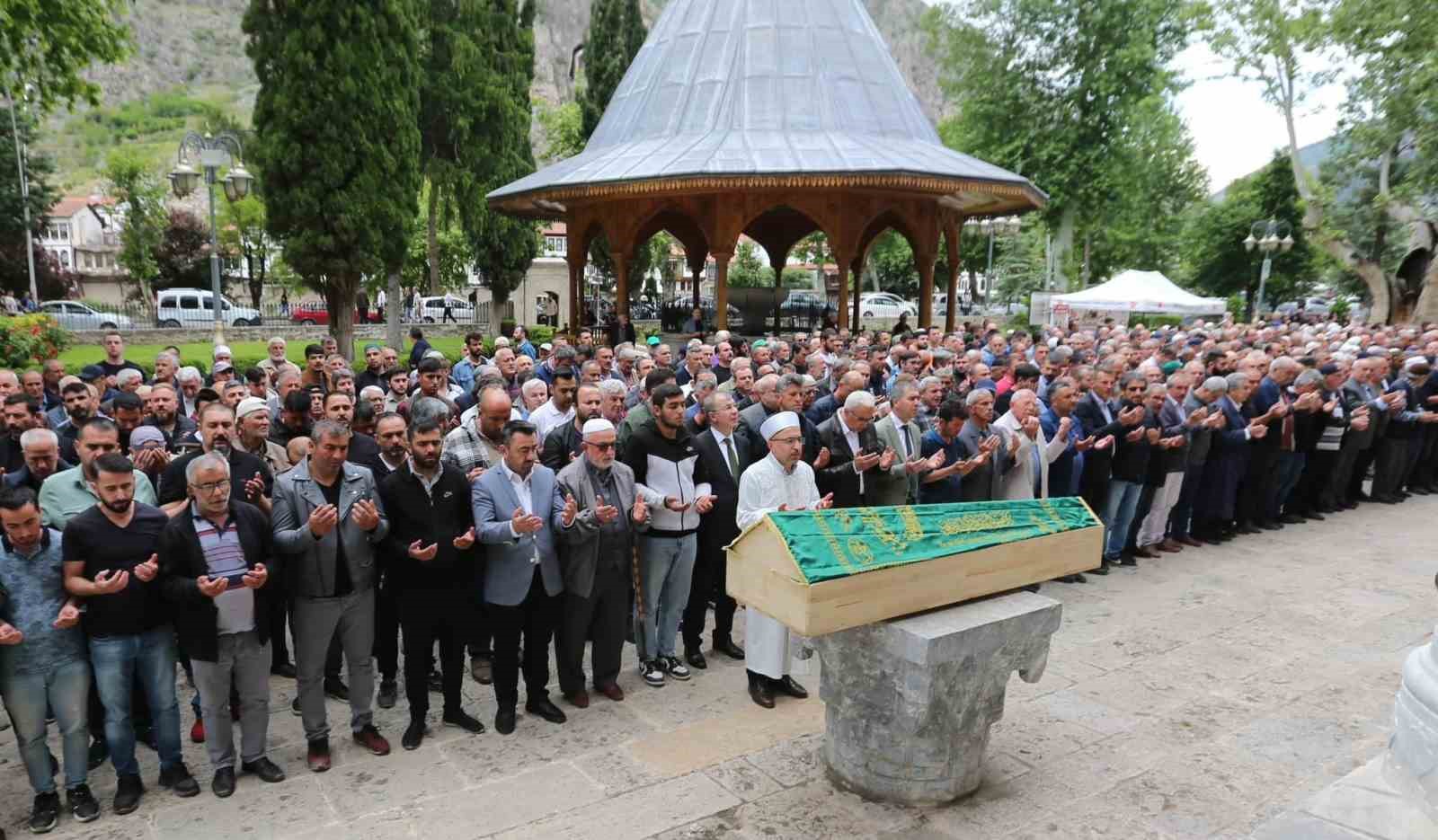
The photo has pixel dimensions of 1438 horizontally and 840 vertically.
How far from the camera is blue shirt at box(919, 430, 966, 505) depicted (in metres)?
6.66

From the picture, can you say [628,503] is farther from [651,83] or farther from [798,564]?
[651,83]

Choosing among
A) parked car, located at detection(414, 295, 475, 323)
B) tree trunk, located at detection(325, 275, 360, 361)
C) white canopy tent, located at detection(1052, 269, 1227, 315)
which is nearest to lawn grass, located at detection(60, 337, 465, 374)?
tree trunk, located at detection(325, 275, 360, 361)

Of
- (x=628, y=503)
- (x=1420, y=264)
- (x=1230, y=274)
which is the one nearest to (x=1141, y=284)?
(x=1420, y=264)

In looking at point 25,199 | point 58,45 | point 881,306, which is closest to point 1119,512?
point 58,45

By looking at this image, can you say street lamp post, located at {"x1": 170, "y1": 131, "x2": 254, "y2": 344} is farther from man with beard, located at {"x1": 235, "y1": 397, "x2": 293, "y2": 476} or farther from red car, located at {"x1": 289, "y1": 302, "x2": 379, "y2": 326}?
red car, located at {"x1": 289, "y1": 302, "x2": 379, "y2": 326}

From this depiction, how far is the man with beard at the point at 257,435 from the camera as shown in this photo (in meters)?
5.52

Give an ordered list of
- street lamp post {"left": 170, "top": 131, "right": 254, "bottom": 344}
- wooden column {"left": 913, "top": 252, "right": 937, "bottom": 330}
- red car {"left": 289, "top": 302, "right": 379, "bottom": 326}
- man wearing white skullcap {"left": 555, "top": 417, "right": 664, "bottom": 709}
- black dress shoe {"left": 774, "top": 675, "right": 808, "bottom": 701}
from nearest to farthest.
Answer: man wearing white skullcap {"left": 555, "top": 417, "right": 664, "bottom": 709}
black dress shoe {"left": 774, "top": 675, "right": 808, "bottom": 701}
street lamp post {"left": 170, "top": 131, "right": 254, "bottom": 344}
wooden column {"left": 913, "top": 252, "right": 937, "bottom": 330}
red car {"left": 289, "top": 302, "right": 379, "bottom": 326}

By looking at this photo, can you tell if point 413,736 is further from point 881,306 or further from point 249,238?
point 249,238

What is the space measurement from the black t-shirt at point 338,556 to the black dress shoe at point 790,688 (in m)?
2.63

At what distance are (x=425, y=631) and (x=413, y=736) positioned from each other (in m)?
0.60

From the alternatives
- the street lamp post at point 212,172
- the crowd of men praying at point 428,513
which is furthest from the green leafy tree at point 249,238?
the crowd of men praying at point 428,513

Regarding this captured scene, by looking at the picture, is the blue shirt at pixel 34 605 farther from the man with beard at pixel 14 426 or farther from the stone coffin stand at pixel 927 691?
the stone coffin stand at pixel 927 691

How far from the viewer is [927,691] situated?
3801mm

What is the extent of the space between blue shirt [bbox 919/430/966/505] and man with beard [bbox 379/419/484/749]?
11.2 ft
